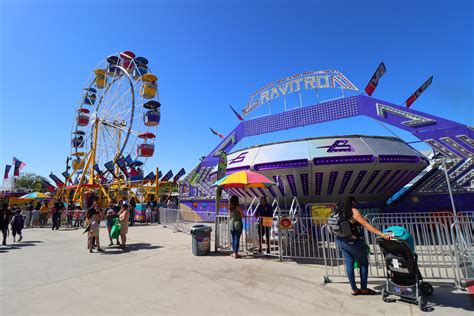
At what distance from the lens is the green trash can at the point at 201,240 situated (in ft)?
23.7

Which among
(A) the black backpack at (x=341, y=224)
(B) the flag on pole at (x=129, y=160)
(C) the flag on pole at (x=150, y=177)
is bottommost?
(A) the black backpack at (x=341, y=224)

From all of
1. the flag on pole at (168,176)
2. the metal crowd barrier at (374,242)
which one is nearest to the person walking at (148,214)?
the metal crowd barrier at (374,242)

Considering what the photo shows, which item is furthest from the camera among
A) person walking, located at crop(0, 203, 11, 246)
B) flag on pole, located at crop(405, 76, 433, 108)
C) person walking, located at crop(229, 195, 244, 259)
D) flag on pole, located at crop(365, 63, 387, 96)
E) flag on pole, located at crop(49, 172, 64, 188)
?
flag on pole, located at crop(49, 172, 64, 188)

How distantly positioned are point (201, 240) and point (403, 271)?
481 cm

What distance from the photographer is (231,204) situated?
7098 mm

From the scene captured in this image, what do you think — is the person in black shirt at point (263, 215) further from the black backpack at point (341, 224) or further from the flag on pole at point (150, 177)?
the flag on pole at point (150, 177)

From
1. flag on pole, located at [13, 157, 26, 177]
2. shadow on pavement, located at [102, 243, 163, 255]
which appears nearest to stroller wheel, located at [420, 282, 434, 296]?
shadow on pavement, located at [102, 243, 163, 255]

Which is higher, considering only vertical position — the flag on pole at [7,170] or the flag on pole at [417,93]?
the flag on pole at [7,170]

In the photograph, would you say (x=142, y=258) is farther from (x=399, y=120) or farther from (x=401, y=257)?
→ (x=399, y=120)

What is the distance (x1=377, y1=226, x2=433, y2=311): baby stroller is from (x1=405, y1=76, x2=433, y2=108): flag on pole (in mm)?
10533

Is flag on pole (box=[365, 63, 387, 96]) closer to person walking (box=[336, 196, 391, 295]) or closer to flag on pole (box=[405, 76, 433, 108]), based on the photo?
flag on pole (box=[405, 76, 433, 108])

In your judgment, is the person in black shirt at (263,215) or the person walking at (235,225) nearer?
the person walking at (235,225)

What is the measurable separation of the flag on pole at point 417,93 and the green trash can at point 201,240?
10.9 metres

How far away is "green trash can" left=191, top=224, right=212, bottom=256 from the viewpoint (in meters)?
7.22
